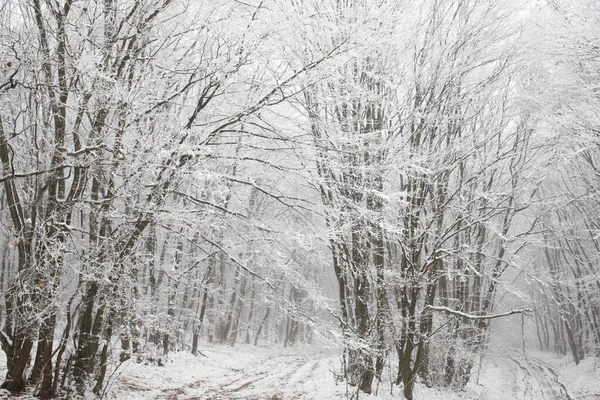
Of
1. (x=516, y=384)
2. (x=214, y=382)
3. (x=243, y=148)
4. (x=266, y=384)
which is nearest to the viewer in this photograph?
(x=243, y=148)

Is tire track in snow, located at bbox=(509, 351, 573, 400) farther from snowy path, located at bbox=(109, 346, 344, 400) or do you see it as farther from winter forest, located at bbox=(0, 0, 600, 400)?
snowy path, located at bbox=(109, 346, 344, 400)

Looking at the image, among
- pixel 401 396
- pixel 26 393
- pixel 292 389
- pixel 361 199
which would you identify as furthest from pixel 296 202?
pixel 292 389

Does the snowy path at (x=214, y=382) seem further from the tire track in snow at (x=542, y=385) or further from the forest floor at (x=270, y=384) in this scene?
the tire track in snow at (x=542, y=385)

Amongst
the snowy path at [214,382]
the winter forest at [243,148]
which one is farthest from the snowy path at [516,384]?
the snowy path at [214,382]

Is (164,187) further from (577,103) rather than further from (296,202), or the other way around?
(577,103)

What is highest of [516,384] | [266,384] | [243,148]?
[243,148]

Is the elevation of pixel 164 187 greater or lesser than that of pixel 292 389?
greater

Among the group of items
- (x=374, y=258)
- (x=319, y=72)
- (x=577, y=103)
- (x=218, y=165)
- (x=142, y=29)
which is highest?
(x=577, y=103)

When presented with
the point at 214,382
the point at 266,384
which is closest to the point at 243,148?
the point at 214,382

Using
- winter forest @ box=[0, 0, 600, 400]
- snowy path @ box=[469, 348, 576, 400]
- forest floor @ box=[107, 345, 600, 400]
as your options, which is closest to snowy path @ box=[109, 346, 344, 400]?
forest floor @ box=[107, 345, 600, 400]

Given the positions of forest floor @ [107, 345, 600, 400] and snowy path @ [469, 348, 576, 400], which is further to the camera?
snowy path @ [469, 348, 576, 400]

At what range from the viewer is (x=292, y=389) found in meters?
12.5

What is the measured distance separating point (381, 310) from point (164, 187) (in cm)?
571

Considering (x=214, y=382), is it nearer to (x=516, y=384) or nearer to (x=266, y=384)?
(x=266, y=384)
